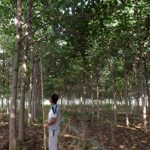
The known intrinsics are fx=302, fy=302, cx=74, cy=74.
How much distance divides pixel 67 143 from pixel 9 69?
2151 centimetres

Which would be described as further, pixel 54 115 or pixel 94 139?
pixel 94 139

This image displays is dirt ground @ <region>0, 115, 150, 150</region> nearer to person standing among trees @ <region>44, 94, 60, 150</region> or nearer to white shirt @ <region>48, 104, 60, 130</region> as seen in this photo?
person standing among trees @ <region>44, 94, 60, 150</region>

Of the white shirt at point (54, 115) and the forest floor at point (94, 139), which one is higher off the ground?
the white shirt at point (54, 115)

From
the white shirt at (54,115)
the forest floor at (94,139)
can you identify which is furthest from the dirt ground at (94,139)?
the white shirt at (54,115)

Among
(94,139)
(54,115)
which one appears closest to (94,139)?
(94,139)

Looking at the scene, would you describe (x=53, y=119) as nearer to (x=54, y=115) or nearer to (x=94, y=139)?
(x=54, y=115)

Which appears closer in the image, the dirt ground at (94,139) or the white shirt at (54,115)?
the white shirt at (54,115)

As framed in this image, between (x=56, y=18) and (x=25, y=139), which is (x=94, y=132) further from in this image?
(x=56, y=18)

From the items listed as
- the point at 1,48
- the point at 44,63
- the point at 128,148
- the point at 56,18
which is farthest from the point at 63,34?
the point at 1,48

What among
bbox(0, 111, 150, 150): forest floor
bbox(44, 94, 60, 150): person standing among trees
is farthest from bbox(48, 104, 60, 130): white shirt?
bbox(0, 111, 150, 150): forest floor

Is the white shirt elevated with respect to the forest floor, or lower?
elevated

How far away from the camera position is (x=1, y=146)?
40.9ft

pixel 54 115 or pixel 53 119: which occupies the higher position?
pixel 54 115

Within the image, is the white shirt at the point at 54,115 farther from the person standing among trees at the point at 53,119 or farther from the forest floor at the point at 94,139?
the forest floor at the point at 94,139
